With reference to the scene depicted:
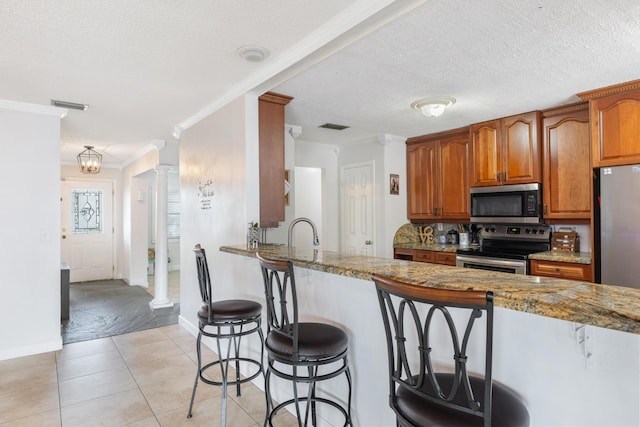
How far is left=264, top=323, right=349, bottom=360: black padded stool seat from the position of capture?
1.63 metres

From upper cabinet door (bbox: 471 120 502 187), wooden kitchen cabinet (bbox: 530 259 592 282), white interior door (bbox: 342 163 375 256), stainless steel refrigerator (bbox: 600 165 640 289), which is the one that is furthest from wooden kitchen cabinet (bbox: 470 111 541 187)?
white interior door (bbox: 342 163 375 256)

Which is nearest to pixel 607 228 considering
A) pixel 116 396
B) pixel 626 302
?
pixel 626 302

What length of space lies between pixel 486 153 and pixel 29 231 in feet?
15.6

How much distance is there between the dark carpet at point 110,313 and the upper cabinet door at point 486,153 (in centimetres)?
403

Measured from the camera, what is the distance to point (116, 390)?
2.75 metres

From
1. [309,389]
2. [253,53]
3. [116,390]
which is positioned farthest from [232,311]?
[253,53]

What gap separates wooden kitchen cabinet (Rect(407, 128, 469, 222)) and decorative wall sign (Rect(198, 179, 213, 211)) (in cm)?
270

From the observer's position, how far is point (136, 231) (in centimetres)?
684

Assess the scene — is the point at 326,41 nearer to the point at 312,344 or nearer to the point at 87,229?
the point at 312,344

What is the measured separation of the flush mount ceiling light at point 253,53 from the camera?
2.35m

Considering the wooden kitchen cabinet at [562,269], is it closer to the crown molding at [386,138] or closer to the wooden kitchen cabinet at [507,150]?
the wooden kitchen cabinet at [507,150]

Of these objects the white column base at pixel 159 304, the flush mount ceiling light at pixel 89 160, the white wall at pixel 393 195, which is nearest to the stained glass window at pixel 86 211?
the flush mount ceiling light at pixel 89 160

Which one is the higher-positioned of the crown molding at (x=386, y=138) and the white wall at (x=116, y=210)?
the crown molding at (x=386, y=138)

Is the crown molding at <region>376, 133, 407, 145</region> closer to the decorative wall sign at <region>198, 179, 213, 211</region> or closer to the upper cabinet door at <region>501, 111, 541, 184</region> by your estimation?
the upper cabinet door at <region>501, 111, 541, 184</region>
